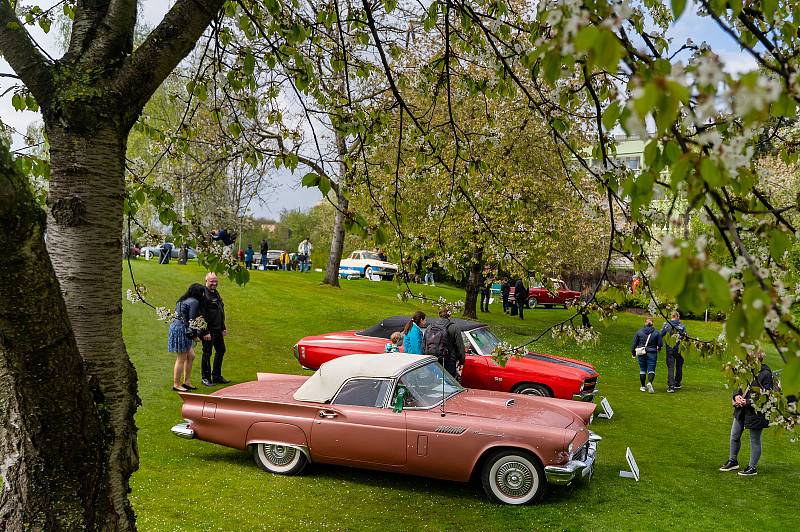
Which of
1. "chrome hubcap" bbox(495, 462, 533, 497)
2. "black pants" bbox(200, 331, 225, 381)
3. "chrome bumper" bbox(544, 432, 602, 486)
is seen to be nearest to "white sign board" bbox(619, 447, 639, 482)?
"chrome bumper" bbox(544, 432, 602, 486)

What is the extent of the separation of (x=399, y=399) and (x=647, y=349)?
31.6ft

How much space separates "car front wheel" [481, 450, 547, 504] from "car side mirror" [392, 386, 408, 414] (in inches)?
46.2

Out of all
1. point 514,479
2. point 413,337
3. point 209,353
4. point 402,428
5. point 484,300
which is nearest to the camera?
point 514,479

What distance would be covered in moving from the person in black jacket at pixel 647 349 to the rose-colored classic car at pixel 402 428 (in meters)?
7.60

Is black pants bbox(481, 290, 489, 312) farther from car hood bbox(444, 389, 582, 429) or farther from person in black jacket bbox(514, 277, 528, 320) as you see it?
car hood bbox(444, 389, 582, 429)

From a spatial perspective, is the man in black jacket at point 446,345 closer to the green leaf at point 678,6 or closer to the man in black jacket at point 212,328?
the man in black jacket at point 212,328

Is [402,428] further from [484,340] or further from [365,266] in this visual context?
[365,266]

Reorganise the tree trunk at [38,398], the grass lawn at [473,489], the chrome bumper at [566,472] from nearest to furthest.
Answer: the tree trunk at [38,398], the grass lawn at [473,489], the chrome bumper at [566,472]

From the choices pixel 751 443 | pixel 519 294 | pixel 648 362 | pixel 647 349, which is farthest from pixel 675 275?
pixel 519 294

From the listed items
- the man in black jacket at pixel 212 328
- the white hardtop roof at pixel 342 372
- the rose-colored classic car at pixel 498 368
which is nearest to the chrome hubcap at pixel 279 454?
the white hardtop roof at pixel 342 372

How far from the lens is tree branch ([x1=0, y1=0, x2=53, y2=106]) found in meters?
3.53

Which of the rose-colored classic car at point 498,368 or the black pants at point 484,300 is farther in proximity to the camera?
the black pants at point 484,300

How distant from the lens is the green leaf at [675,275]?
5.72ft

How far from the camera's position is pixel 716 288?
173 cm
